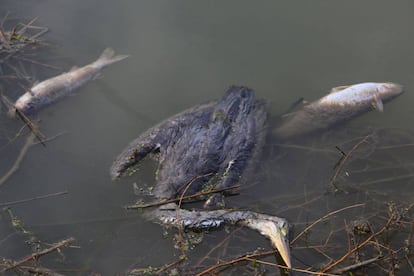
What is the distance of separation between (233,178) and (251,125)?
75 centimetres

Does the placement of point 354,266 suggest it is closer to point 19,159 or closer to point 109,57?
point 19,159

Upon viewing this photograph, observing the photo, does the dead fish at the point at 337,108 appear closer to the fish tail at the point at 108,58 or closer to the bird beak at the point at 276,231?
the bird beak at the point at 276,231

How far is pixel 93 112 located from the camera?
544 cm

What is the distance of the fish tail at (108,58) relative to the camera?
5727mm

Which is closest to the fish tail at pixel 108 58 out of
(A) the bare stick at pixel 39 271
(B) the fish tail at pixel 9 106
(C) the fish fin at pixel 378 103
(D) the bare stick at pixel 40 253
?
(B) the fish tail at pixel 9 106

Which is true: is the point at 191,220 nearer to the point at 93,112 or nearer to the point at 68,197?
the point at 68,197

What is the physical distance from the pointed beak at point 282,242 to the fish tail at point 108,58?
3.07m

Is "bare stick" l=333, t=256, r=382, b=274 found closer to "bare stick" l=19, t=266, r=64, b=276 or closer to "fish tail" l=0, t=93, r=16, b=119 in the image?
"bare stick" l=19, t=266, r=64, b=276

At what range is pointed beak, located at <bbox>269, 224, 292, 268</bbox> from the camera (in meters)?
3.67

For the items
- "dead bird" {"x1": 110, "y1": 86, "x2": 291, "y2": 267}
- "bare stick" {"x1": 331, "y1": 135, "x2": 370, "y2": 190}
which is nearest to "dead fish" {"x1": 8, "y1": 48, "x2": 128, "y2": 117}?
"dead bird" {"x1": 110, "y1": 86, "x2": 291, "y2": 267}

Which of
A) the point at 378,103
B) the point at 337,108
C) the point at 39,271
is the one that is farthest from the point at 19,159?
the point at 378,103

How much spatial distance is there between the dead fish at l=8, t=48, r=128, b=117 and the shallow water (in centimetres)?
15

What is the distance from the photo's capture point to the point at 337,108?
5340mm

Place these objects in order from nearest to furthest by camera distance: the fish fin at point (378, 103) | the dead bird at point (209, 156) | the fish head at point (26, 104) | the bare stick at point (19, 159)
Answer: the dead bird at point (209, 156), the bare stick at point (19, 159), the fish head at point (26, 104), the fish fin at point (378, 103)
